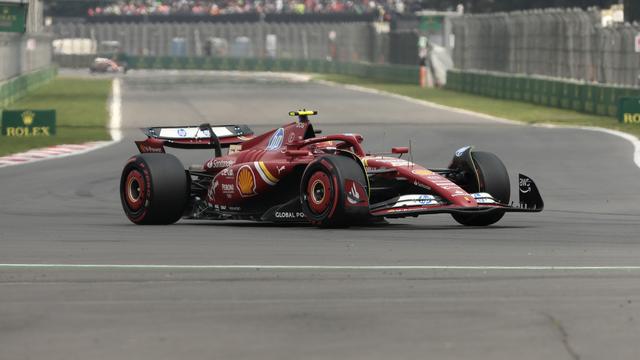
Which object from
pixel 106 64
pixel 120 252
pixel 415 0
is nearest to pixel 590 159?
pixel 120 252

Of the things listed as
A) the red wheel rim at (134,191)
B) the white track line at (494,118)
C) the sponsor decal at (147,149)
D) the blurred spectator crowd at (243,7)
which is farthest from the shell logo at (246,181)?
the blurred spectator crowd at (243,7)

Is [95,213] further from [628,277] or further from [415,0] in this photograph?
[415,0]

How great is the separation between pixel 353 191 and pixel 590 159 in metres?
13.6

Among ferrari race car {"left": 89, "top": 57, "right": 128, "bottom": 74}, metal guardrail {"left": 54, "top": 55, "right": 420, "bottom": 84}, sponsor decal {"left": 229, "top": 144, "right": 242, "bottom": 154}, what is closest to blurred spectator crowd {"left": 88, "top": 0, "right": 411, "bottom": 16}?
metal guardrail {"left": 54, "top": 55, "right": 420, "bottom": 84}

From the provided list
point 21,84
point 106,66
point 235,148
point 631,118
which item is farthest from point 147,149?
point 106,66

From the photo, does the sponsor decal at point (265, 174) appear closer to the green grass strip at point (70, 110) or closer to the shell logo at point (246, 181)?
the shell logo at point (246, 181)

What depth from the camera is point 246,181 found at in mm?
15109

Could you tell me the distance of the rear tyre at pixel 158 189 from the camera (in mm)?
15047

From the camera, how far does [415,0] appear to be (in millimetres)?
135625

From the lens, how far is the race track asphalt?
7961 mm

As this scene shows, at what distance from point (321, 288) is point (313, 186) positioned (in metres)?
4.20

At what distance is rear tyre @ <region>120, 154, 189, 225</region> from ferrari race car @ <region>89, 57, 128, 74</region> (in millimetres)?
Answer: 97242

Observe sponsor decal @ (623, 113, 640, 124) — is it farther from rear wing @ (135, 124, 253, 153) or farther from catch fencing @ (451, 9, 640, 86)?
rear wing @ (135, 124, 253, 153)

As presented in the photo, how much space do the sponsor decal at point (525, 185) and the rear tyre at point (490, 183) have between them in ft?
0.42
